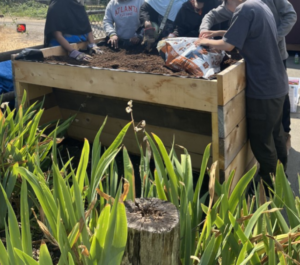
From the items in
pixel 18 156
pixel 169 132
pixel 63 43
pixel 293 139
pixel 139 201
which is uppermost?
pixel 63 43

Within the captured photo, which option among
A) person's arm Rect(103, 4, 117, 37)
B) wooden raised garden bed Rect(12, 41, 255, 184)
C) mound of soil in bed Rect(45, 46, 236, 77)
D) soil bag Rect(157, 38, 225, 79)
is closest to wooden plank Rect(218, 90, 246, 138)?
wooden raised garden bed Rect(12, 41, 255, 184)

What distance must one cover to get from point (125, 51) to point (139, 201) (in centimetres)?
266

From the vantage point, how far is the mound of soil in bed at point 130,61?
2.97 m

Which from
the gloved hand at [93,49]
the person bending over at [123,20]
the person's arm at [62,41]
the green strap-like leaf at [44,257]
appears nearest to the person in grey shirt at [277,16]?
the person bending over at [123,20]

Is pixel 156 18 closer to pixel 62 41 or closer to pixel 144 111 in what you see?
pixel 62 41

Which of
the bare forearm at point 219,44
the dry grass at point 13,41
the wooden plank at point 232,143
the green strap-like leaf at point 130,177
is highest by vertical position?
the bare forearm at point 219,44

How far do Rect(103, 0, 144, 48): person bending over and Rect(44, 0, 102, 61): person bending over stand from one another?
22 centimetres

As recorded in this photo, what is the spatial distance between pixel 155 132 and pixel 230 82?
107cm

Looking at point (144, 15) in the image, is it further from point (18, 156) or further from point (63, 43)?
point (18, 156)

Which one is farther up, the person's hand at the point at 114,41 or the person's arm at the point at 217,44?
the person's arm at the point at 217,44

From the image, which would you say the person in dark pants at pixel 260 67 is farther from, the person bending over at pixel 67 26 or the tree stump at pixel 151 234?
the tree stump at pixel 151 234

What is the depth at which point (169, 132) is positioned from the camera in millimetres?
3324

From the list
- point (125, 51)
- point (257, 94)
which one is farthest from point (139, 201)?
point (125, 51)

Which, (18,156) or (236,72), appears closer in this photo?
(18,156)
